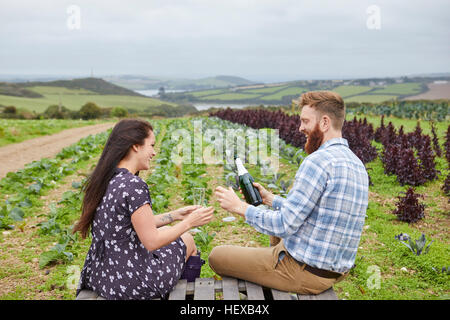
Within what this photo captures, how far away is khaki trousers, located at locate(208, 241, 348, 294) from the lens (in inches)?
104

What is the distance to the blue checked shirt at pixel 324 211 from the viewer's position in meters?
2.36

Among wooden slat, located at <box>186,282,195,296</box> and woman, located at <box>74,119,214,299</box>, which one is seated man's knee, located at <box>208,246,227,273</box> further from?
woman, located at <box>74,119,214,299</box>

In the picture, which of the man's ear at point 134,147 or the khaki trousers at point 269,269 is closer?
the khaki trousers at point 269,269

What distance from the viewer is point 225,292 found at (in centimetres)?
275

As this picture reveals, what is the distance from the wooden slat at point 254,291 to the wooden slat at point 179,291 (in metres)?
0.49

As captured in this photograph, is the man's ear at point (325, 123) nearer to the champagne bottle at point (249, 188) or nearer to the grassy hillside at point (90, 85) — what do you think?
the champagne bottle at point (249, 188)

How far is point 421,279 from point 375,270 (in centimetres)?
49

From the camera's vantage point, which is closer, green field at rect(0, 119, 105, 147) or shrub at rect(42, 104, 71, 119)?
green field at rect(0, 119, 105, 147)

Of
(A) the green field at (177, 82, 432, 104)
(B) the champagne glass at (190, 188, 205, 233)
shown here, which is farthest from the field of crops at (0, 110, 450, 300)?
(A) the green field at (177, 82, 432, 104)

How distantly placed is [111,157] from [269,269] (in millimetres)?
1462

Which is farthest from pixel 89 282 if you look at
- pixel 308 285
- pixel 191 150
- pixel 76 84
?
pixel 76 84

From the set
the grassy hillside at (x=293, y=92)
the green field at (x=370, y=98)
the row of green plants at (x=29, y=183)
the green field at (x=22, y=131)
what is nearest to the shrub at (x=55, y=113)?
the grassy hillside at (x=293, y=92)

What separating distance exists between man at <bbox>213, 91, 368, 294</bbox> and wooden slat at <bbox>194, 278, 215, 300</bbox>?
0.99 ft
